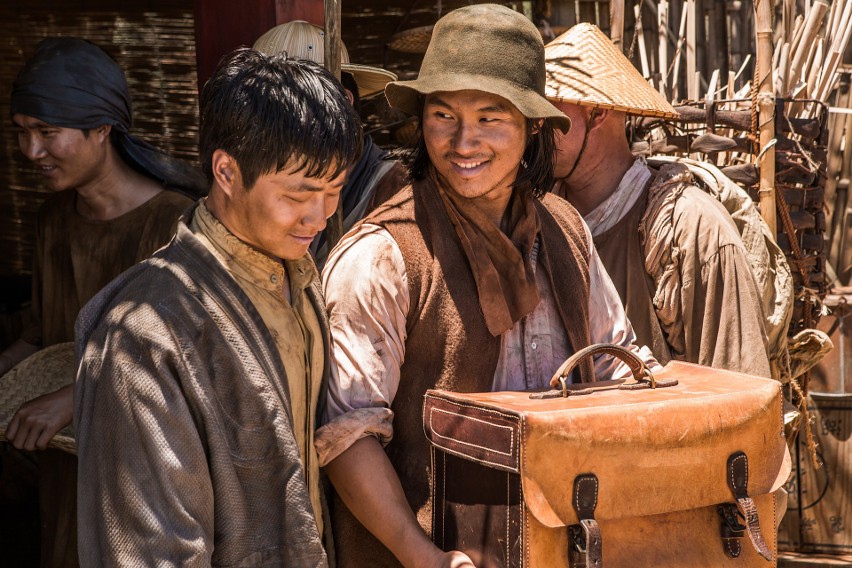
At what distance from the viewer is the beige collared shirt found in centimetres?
211

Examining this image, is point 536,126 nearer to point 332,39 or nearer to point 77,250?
point 332,39

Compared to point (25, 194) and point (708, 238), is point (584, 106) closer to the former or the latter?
point (708, 238)

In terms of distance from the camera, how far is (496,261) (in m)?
2.55

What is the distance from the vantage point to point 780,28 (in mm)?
4867

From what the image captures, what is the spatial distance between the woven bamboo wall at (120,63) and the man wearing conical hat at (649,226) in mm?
2289

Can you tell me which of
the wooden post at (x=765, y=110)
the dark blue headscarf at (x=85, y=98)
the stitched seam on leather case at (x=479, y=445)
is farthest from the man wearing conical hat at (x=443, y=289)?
the wooden post at (x=765, y=110)

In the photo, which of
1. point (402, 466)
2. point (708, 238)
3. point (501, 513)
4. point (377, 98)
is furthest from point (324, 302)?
point (377, 98)

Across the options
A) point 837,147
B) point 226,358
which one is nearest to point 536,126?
point 226,358

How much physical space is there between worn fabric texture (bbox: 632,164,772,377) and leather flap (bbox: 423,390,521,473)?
1.42 metres

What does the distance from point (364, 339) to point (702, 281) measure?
1.50m

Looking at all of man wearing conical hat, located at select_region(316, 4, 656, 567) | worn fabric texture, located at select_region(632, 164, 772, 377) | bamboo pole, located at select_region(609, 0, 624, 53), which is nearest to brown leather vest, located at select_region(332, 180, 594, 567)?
man wearing conical hat, located at select_region(316, 4, 656, 567)

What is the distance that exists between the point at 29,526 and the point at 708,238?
359 cm

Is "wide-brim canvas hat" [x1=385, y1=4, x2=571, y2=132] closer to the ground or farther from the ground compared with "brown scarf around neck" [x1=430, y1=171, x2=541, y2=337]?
farther from the ground

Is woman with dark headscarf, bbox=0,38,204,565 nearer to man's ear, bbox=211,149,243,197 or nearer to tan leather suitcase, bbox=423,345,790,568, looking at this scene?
man's ear, bbox=211,149,243,197
